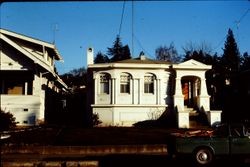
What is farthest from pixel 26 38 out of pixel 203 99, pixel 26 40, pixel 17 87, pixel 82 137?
pixel 203 99

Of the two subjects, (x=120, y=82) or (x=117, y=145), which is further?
(x=120, y=82)

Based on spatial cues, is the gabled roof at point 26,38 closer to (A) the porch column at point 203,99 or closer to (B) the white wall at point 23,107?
(B) the white wall at point 23,107

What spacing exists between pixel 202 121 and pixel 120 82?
→ 6727 mm

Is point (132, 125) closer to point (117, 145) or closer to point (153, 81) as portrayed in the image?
point (153, 81)

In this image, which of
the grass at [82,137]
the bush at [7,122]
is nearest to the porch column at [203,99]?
the grass at [82,137]

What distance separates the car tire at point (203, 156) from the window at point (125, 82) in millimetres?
16824

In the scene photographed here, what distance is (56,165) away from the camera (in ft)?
49.7

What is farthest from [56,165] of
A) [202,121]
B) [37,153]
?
[202,121]

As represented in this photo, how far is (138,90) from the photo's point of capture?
3186cm

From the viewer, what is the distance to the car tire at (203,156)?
50.5 ft

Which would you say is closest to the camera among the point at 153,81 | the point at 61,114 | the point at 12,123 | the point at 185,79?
the point at 12,123

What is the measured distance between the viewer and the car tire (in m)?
15.4

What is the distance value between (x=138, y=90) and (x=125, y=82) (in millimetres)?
1159

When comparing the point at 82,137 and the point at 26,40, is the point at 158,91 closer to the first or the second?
the point at 82,137
